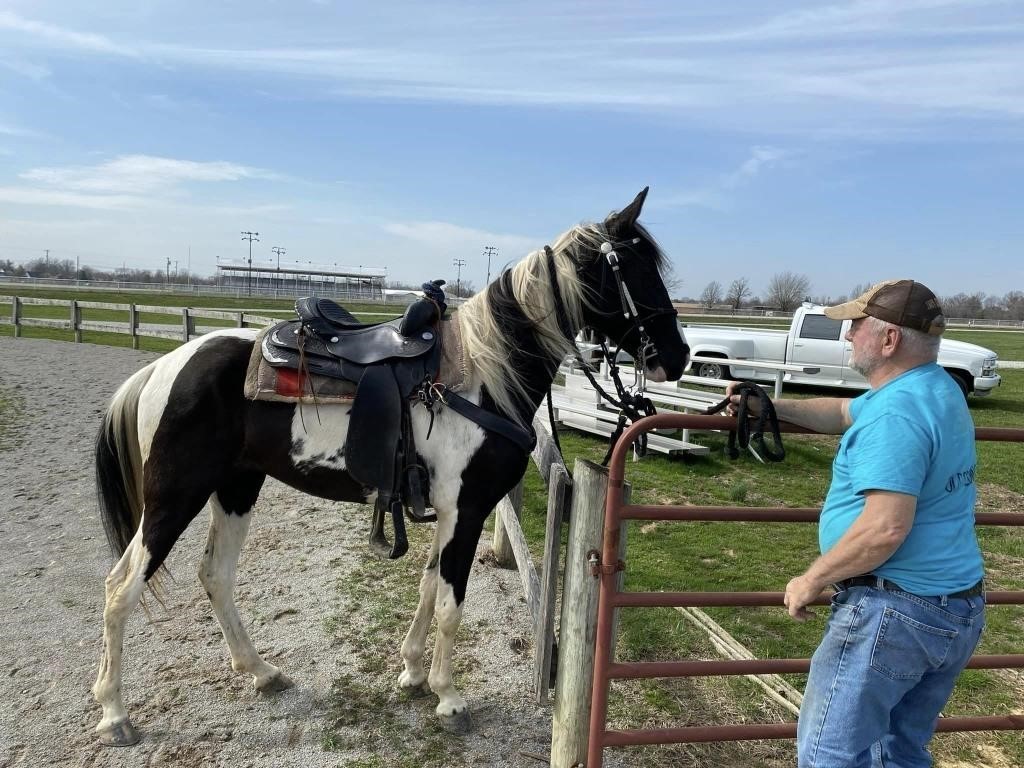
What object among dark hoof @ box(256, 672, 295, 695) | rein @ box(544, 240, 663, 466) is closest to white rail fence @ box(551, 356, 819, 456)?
rein @ box(544, 240, 663, 466)

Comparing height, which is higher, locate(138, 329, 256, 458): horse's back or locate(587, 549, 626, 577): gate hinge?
locate(138, 329, 256, 458): horse's back

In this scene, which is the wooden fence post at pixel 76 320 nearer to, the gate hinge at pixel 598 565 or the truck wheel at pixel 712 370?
the truck wheel at pixel 712 370

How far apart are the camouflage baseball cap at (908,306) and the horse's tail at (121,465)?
3.06 meters

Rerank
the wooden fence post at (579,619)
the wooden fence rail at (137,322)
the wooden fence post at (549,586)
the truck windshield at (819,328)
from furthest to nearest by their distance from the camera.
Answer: the wooden fence rail at (137,322), the truck windshield at (819,328), the wooden fence post at (549,586), the wooden fence post at (579,619)

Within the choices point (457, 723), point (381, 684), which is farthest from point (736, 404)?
point (381, 684)

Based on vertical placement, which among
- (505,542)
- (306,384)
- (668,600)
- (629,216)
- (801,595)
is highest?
(629,216)

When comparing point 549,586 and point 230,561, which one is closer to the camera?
point 549,586

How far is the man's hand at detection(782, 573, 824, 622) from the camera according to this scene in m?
1.63

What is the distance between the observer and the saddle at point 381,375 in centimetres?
276

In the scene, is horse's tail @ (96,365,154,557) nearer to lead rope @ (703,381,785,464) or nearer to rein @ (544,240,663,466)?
rein @ (544,240,663,466)

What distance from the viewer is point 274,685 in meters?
3.13

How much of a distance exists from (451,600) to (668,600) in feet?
3.46

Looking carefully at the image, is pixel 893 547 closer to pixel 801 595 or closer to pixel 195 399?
pixel 801 595

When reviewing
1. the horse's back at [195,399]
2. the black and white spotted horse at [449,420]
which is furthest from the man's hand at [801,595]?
the horse's back at [195,399]
